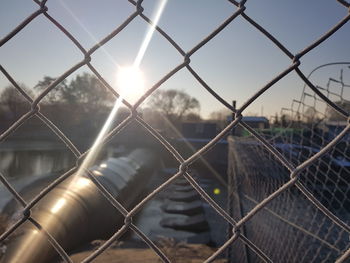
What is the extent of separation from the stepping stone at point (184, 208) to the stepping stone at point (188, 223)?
70cm

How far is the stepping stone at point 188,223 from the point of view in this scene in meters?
10.6

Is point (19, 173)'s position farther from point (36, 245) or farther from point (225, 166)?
point (36, 245)

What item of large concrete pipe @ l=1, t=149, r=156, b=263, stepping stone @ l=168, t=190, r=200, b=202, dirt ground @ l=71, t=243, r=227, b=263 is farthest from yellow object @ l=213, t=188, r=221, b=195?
dirt ground @ l=71, t=243, r=227, b=263

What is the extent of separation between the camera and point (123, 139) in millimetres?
36094

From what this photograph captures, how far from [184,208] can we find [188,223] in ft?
5.88

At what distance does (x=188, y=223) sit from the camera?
35.8ft

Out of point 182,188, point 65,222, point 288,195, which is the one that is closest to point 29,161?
point 182,188

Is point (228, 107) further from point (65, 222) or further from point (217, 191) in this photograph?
point (217, 191)

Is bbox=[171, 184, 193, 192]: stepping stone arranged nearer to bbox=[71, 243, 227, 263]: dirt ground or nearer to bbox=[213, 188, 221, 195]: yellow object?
bbox=[213, 188, 221, 195]: yellow object

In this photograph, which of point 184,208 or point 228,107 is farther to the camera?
point 184,208

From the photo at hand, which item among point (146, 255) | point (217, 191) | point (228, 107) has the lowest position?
point (217, 191)

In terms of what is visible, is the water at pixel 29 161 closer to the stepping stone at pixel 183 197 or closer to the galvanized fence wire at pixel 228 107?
the stepping stone at pixel 183 197

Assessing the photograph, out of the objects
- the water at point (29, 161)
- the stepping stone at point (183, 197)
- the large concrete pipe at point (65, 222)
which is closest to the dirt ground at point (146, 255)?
the large concrete pipe at point (65, 222)

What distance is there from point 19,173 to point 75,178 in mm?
14967
